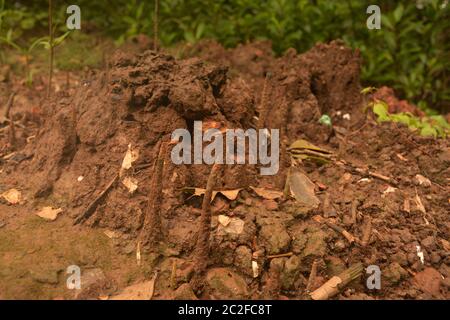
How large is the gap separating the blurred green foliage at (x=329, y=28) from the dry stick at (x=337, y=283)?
3161 millimetres

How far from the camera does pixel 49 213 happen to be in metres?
3.06

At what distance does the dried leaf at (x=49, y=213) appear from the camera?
119 inches

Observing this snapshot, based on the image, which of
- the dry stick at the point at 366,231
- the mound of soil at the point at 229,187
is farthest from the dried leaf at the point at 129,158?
the dry stick at the point at 366,231

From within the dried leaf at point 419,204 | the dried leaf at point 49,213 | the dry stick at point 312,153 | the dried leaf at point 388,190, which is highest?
the dry stick at point 312,153

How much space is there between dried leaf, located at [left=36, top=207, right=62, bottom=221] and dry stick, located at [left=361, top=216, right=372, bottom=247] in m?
1.77

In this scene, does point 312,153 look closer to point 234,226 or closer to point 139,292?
point 234,226

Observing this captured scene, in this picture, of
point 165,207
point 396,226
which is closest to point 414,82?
point 396,226

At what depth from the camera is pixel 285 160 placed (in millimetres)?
3336

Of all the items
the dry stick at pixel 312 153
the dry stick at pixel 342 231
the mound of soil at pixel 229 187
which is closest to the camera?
the mound of soil at pixel 229 187

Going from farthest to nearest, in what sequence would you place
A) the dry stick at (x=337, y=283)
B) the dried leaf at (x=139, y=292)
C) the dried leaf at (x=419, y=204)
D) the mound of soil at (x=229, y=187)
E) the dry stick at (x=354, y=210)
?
1. the dried leaf at (x=419, y=204)
2. the dry stick at (x=354, y=210)
3. the mound of soil at (x=229, y=187)
4. the dry stick at (x=337, y=283)
5. the dried leaf at (x=139, y=292)

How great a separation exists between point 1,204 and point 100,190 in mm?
635

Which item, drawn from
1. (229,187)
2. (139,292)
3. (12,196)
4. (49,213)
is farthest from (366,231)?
(12,196)

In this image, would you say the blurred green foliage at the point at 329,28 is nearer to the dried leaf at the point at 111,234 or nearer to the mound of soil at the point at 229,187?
the mound of soil at the point at 229,187

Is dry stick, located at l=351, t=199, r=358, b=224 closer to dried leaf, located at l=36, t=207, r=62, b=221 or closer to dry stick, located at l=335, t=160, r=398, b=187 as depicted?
dry stick, located at l=335, t=160, r=398, b=187
